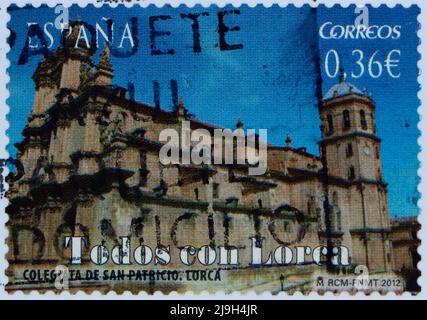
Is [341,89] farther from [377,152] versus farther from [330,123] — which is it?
[377,152]

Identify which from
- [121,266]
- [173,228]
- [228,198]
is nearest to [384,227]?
[228,198]

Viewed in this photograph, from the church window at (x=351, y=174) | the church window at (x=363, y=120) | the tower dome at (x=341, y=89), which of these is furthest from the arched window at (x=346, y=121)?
the church window at (x=351, y=174)

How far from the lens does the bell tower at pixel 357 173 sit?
1074 centimetres

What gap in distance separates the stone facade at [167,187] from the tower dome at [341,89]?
5 centimetres

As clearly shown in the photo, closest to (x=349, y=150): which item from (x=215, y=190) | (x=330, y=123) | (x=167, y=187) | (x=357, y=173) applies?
(x=357, y=173)

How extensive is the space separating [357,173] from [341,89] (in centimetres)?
225

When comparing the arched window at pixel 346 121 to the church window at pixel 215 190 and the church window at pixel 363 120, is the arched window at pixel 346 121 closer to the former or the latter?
the church window at pixel 363 120

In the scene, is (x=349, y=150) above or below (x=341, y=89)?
below

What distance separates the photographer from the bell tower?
10742 millimetres

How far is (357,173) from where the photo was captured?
12.0m

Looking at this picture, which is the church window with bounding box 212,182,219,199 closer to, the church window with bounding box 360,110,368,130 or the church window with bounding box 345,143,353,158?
the church window with bounding box 345,143,353,158
